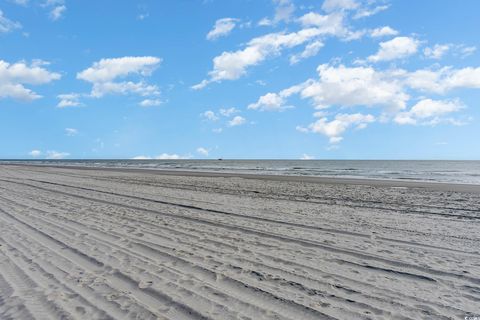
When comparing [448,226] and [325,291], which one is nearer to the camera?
[325,291]

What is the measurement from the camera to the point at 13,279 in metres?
5.02

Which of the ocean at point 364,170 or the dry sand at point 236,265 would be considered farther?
the ocean at point 364,170

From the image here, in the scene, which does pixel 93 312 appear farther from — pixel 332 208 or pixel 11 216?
pixel 332 208

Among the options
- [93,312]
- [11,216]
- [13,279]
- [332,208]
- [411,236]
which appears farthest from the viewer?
[332,208]

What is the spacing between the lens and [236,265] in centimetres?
579

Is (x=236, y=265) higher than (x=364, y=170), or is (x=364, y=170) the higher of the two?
(x=364, y=170)

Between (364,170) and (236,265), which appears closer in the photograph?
(236,265)

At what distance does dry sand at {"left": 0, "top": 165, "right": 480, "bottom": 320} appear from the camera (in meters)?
4.17

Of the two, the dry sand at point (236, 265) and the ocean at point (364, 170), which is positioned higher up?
the ocean at point (364, 170)

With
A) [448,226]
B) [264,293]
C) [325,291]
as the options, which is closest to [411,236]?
[448,226]

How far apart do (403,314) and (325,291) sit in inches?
39.8

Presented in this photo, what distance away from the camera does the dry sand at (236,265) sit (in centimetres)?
417

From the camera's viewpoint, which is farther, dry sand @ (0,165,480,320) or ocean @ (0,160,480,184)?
ocean @ (0,160,480,184)

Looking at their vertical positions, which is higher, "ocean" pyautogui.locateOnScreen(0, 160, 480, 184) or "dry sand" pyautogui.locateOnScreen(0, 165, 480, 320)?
"ocean" pyautogui.locateOnScreen(0, 160, 480, 184)
